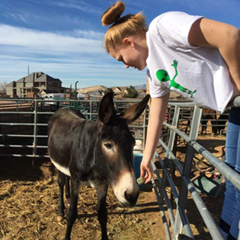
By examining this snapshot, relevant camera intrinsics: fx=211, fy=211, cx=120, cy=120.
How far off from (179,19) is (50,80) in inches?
2573

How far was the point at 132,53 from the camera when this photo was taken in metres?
1.45

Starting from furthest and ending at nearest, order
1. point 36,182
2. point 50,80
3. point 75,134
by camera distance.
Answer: point 50,80
point 36,182
point 75,134

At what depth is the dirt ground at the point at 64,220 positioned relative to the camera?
3086 millimetres

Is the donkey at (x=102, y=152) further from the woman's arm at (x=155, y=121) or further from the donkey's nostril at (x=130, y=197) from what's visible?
the woman's arm at (x=155, y=121)

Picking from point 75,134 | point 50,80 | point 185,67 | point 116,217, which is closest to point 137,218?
point 116,217

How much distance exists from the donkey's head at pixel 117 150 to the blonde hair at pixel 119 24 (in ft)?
1.92

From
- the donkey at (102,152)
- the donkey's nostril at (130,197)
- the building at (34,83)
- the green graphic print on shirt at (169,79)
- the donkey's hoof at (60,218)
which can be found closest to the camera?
the green graphic print on shirt at (169,79)

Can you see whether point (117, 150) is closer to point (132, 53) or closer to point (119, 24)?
point (132, 53)

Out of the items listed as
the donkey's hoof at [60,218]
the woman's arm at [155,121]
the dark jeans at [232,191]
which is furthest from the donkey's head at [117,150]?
the donkey's hoof at [60,218]

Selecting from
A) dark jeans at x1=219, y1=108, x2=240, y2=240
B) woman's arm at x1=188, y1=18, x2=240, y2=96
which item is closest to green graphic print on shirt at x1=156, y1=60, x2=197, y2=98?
woman's arm at x1=188, y1=18, x2=240, y2=96

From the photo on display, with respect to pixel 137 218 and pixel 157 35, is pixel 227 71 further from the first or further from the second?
pixel 137 218

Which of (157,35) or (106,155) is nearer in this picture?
(157,35)

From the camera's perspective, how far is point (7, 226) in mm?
3225

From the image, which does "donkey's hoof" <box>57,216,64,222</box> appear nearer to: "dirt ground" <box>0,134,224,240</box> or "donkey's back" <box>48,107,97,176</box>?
"dirt ground" <box>0,134,224,240</box>
